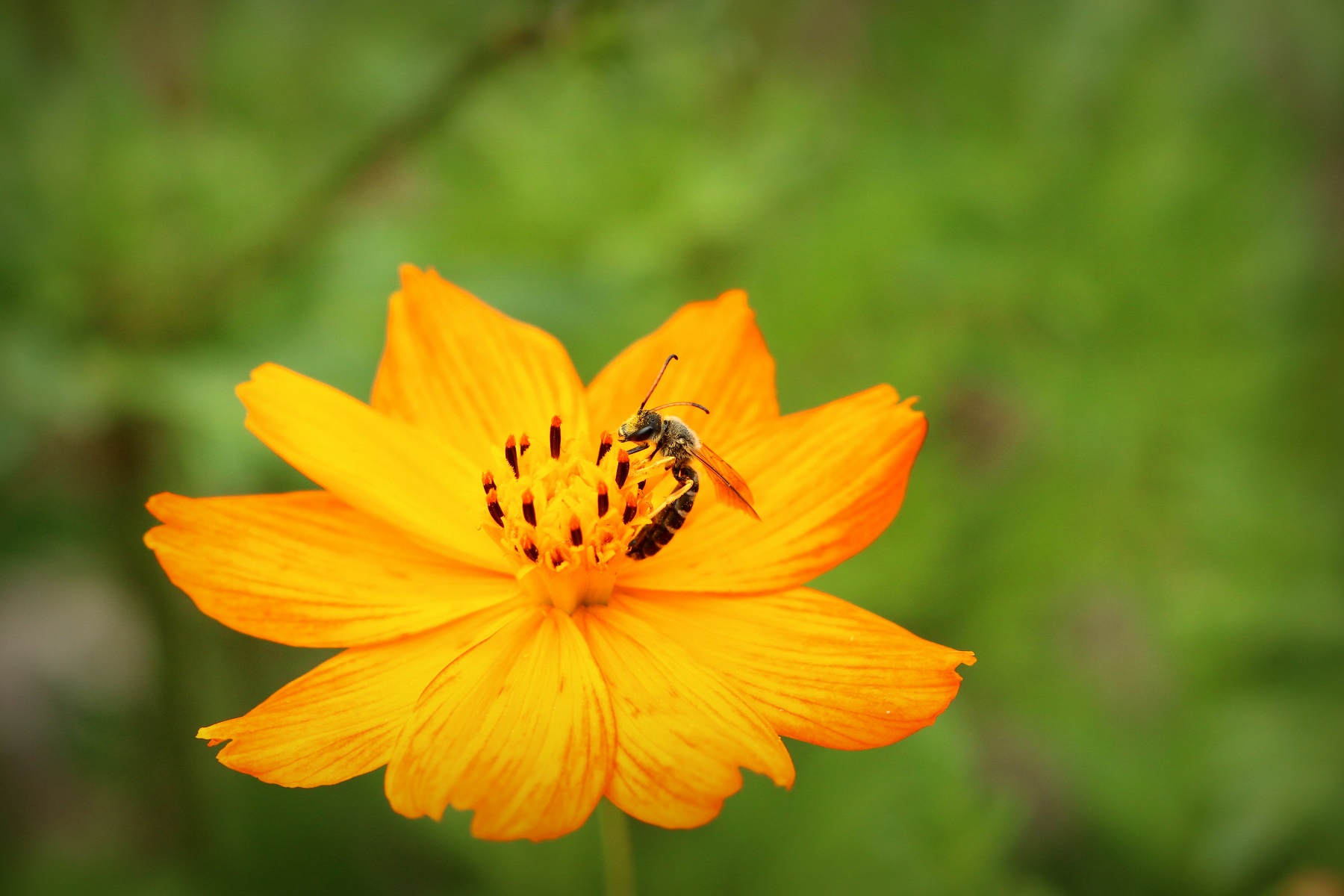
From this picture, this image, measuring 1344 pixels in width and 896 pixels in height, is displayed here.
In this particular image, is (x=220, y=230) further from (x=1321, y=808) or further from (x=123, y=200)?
(x=1321, y=808)

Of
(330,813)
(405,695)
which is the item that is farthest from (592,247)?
(405,695)

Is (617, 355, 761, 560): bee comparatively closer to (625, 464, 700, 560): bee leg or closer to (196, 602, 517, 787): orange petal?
(625, 464, 700, 560): bee leg

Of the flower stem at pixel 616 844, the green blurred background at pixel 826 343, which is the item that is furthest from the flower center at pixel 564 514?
the green blurred background at pixel 826 343

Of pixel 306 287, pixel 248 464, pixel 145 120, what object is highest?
pixel 145 120

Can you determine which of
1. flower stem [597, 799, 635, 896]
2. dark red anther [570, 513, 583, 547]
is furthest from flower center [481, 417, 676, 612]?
flower stem [597, 799, 635, 896]

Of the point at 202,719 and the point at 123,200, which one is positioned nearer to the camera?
the point at 123,200

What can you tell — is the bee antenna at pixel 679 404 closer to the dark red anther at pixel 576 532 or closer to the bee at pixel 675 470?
the bee at pixel 675 470

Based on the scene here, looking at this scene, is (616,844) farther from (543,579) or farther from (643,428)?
(643,428)
